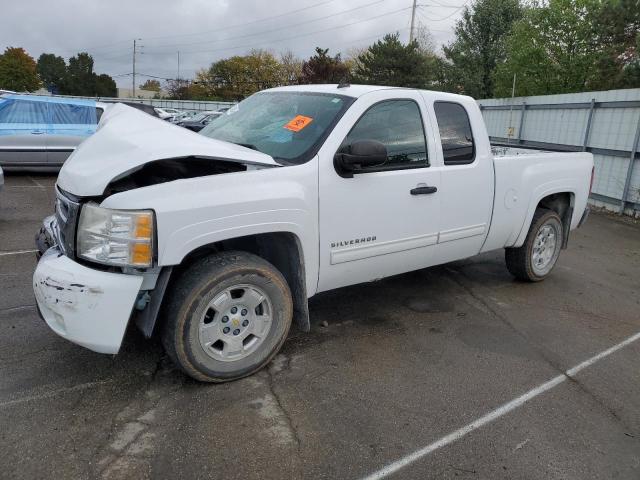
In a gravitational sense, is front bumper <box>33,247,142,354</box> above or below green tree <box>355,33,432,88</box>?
below

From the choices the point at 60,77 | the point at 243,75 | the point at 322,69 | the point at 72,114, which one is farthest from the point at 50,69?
the point at 72,114

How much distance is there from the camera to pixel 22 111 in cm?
1065

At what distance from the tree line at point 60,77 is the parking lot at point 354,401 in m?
76.7

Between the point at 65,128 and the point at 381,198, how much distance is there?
9.45 meters

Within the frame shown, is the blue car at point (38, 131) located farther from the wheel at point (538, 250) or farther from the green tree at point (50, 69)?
the green tree at point (50, 69)

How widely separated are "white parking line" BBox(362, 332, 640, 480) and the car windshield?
1.95 meters

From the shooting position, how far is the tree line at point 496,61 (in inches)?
627

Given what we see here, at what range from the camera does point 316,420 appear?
307 centimetres

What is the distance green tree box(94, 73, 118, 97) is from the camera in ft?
238

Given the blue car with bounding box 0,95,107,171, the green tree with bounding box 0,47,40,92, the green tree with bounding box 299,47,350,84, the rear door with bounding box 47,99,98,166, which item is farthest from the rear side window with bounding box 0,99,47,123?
the green tree with bounding box 0,47,40,92

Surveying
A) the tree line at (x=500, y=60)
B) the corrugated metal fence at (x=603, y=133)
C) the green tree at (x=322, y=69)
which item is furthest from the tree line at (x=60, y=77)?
the corrugated metal fence at (x=603, y=133)

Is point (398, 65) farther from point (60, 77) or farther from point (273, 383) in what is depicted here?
point (60, 77)

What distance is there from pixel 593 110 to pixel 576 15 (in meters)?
8.67

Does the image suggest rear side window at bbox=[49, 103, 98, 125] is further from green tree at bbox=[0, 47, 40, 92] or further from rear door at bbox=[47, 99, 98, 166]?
green tree at bbox=[0, 47, 40, 92]
